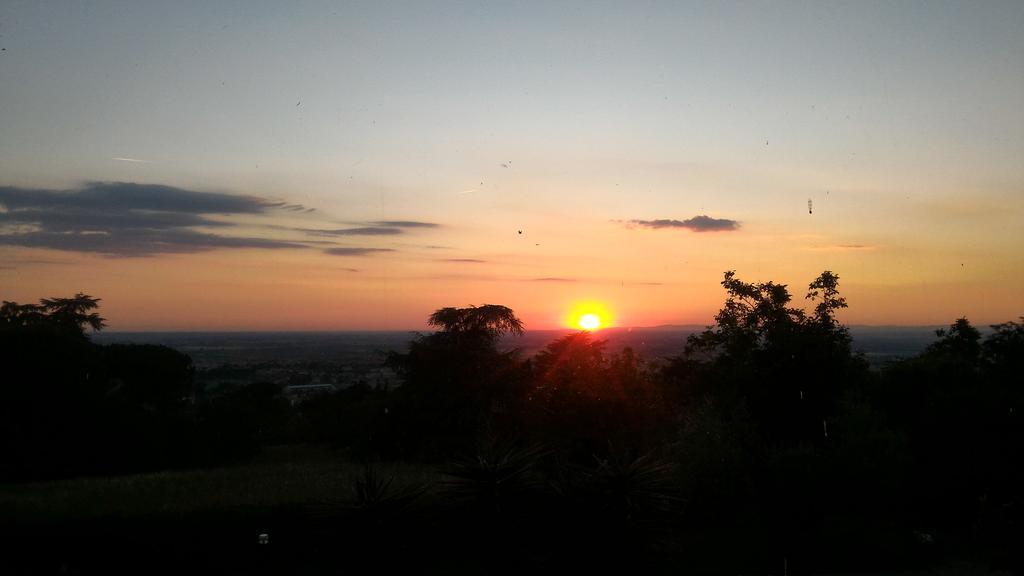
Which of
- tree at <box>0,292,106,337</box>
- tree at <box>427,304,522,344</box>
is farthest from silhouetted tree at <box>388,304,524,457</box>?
tree at <box>0,292,106,337</box>

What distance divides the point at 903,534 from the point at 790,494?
2462 millimetres

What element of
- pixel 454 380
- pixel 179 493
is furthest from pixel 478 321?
pixel 179 493

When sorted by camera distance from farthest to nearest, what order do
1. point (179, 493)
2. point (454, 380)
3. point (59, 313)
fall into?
point (59, 313)
point (454, 380)
point (179, 493)

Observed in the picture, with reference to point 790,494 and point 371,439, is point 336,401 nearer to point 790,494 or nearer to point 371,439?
point 371,439

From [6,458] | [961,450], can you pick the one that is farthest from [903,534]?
[6,458]

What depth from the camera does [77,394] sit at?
85.9 feet

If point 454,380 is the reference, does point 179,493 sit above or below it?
below

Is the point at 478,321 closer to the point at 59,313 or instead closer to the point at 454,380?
the point at 454,380

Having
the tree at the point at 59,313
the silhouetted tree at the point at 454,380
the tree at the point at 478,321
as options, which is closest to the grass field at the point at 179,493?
the silhouetted tree at the point at 454,380

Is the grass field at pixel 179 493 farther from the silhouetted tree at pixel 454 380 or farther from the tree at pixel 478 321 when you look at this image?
the tree at pixel 478 321

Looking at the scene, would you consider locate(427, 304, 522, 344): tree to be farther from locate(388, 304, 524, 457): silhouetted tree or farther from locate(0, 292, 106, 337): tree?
locate(0, 292, 106, 337): tree

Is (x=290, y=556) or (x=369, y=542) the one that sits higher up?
(x=369, y=542)

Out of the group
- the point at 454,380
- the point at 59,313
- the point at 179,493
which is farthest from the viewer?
the point at 59,313

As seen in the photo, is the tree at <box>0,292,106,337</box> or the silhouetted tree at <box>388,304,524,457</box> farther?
the tree at <box>0,292,106,337</box>
